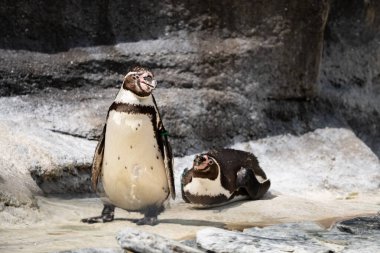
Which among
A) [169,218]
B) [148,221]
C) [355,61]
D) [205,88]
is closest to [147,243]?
[148,221]

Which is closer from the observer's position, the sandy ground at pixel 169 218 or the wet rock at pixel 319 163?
the sandy ground at pixel 169 218

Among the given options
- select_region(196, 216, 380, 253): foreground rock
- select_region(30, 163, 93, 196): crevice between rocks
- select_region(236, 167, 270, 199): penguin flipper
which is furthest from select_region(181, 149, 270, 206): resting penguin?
select_region(196, 216, 380, 253): foreground rock

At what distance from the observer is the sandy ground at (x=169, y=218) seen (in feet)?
13.1

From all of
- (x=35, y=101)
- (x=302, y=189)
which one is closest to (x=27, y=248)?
(x=35, y=101)

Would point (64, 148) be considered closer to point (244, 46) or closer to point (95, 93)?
point (95, 93)

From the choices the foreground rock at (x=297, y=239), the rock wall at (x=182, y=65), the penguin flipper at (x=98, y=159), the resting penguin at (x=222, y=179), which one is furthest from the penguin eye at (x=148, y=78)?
the rock wall at (x=182, y=65)

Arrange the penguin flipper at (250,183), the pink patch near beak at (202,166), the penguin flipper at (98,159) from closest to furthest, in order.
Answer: the penguin flipper at (98,159)
the pink patch near beak at (202,166)
the penguin flipper at (250,183)

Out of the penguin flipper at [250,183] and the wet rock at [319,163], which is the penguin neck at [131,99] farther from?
the wet rock at [319,163]

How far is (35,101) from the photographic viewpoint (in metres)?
6.68

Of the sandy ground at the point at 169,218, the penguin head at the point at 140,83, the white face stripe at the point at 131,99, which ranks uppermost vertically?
the penguin head at the point at 140,83

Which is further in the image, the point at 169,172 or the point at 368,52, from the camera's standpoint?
the point at 368,52

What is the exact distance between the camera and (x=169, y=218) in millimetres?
5070

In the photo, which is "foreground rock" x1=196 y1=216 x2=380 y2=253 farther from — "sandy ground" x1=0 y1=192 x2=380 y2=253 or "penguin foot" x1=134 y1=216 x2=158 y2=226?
"penguin foot" x1=134 y1=216 x2=158 y2=226

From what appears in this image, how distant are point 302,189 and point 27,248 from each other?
3.52 m
